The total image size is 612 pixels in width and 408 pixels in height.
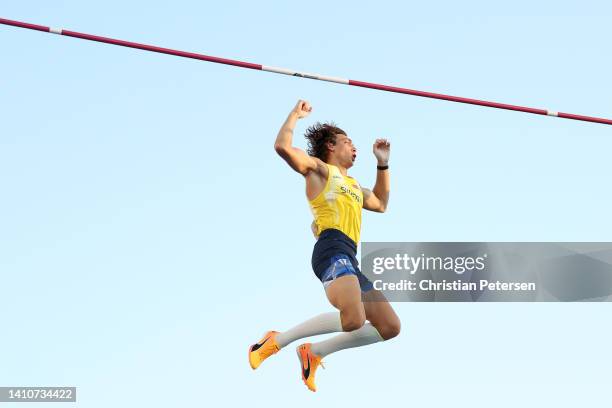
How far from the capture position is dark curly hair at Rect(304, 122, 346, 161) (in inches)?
430

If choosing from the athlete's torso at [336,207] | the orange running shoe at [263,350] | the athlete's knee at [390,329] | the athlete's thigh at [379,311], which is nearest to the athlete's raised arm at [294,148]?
the athlete's torso at [336,207]

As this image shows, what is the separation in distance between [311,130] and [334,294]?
2029 millimetres

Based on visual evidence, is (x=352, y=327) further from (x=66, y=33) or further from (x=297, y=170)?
(x=66, y=33)

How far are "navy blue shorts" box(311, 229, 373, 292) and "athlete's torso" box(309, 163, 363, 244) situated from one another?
0.26 ft

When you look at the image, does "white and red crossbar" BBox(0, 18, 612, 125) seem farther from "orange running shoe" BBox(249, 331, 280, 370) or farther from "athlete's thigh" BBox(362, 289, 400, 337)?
"orange running shoe" BBox(249, 331, 280, 370)

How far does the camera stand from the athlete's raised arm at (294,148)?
9812 millimetres

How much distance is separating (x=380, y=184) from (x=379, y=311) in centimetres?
154

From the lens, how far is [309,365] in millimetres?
11148

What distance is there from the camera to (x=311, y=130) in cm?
1115

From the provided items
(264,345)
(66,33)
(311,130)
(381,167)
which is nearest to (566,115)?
(381,167)

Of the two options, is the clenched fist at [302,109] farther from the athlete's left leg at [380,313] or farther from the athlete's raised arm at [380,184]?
the athlete's left leg at [380,313]

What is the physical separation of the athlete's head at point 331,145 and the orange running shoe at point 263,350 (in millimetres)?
2015

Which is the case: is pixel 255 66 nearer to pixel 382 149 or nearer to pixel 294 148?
pixel 294 148

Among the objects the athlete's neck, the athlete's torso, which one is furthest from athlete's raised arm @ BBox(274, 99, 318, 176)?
the athlete's neck
